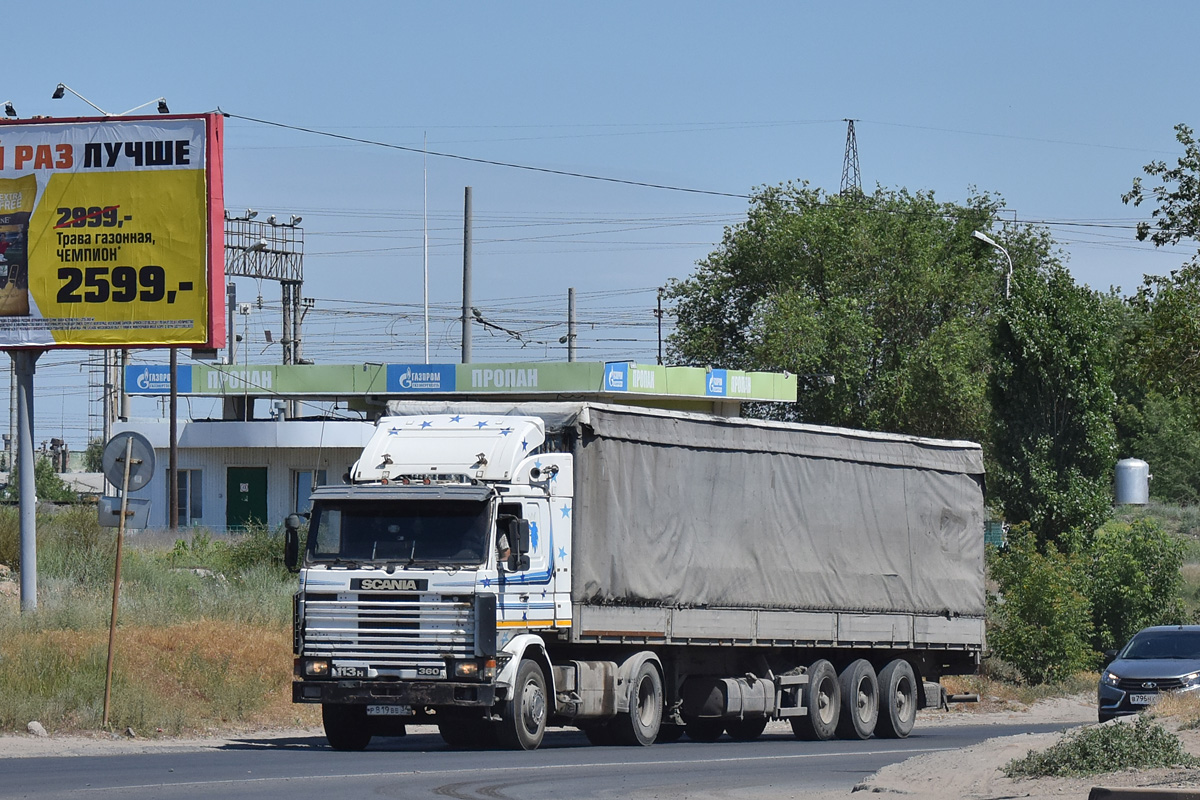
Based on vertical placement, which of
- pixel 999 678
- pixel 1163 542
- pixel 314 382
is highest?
pixel 314 382

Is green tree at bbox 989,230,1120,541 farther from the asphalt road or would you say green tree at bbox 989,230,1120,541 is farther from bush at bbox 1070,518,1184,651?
the asphalt road

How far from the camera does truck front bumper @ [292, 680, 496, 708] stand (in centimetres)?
1641

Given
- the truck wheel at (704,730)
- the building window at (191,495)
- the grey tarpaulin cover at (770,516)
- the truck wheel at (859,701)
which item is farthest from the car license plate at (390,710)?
the building window at (191,495)

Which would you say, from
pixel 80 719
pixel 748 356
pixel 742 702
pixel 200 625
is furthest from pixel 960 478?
pixel 748 356

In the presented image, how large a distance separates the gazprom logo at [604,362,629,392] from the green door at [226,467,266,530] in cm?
1380

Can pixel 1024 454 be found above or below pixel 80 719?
above

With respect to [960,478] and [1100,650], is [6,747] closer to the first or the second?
[960,478]

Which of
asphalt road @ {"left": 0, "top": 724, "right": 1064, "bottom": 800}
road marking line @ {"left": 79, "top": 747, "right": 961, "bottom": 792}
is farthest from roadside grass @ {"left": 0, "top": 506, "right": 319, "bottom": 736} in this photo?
road marking line @ {"left": 79, "top": 747, "right": 961, "bottom": 792}

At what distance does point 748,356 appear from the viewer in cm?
6838

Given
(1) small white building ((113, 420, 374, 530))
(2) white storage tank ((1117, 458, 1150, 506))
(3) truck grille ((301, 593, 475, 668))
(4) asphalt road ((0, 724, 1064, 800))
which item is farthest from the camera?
(2) white storage tank ((1117, 458, 1150, 506))

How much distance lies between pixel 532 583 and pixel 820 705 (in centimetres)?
585

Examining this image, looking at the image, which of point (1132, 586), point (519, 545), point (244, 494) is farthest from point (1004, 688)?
point (244, 494)

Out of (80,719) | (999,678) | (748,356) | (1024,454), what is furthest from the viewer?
(748,356)

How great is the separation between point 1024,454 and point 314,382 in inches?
1019
